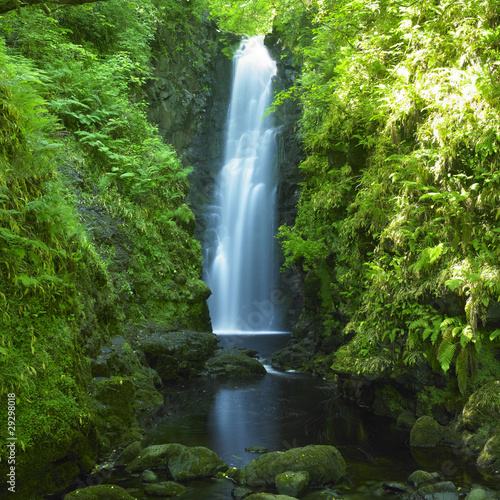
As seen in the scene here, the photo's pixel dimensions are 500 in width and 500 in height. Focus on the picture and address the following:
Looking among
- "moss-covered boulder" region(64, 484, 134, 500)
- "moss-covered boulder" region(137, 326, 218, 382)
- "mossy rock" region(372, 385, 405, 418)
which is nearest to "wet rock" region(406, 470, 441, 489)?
"mossy rock" region(372, 385, 405, 418)

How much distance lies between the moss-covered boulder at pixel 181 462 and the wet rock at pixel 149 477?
7.3 inches

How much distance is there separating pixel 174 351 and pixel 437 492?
22.6ft

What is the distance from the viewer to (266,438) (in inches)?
292

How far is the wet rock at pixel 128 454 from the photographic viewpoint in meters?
5.73

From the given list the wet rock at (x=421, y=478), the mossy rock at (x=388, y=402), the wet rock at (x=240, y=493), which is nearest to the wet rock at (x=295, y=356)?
the mossy rock at (x=388, y=402)

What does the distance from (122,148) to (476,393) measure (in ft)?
32.8

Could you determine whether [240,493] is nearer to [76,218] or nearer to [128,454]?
[128,454]

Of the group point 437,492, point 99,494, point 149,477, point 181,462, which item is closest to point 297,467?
point 181,462

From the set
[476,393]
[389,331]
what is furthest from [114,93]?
[476,393]

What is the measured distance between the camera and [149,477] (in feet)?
17.6

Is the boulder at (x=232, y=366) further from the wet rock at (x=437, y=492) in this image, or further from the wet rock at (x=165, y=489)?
the wet rock at (x=437, y=492)

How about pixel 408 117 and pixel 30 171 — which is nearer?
pixel 30 171

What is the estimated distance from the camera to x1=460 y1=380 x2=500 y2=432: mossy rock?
6.05 metres

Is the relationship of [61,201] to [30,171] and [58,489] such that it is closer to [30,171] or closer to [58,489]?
[30,171]
